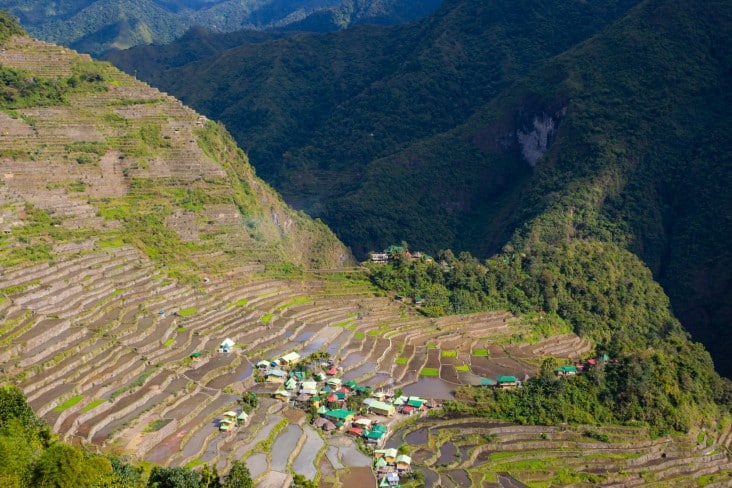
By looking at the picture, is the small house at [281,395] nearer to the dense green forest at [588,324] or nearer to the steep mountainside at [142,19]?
the dense green forest at [588,324]

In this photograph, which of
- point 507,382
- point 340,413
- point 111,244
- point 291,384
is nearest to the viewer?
point 340,413

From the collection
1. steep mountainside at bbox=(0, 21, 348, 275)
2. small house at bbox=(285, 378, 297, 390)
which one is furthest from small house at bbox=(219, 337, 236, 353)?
Answer: steep mountainside at bbox=(0, 21, 348, 275)

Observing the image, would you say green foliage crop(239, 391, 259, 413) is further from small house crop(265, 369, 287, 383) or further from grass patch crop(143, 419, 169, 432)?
grass patch crop(143, 419, 169, 432)

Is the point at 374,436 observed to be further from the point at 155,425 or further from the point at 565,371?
the point at 565,371

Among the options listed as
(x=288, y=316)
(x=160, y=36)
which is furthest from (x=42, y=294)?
(x=160, y=36)

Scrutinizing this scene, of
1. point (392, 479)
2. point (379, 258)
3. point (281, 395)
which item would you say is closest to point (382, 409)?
point (281, 395)
